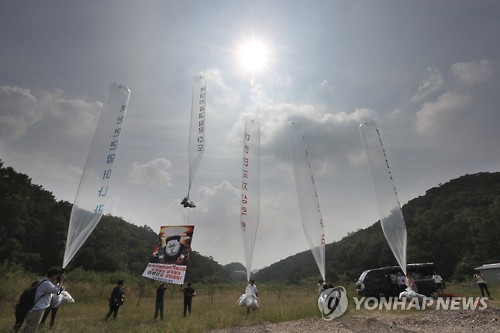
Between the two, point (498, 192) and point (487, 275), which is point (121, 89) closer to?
point (487, 275)

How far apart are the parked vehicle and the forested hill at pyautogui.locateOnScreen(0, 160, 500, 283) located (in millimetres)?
19921

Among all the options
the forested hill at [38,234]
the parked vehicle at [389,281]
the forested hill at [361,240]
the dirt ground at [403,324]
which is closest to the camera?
the dirt ground at [403,324]

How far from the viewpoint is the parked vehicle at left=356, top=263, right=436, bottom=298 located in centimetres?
1452

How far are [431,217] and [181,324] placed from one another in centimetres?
6318

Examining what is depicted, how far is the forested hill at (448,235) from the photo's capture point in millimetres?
45375

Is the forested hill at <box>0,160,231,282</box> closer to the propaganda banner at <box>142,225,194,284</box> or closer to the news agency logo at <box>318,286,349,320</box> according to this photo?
the propaganda banner at <box>142,225,194,284</box>

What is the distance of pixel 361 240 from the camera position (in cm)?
7319

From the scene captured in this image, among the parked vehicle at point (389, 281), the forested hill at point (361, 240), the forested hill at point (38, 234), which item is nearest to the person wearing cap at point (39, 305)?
the parked vehicle at point (389, 281)

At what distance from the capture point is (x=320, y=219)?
13859 mm

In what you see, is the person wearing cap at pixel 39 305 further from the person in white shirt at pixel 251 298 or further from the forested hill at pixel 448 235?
the forested hill at pixel 448 235

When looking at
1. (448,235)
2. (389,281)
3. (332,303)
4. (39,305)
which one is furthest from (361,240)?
(39,305)

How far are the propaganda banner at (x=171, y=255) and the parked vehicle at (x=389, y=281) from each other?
29.4 ft

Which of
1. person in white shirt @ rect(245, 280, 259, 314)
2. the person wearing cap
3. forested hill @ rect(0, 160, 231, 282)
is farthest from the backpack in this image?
forested hill @ rect(0, 160, 231, 282)

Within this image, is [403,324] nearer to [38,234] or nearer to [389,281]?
[389,281]
